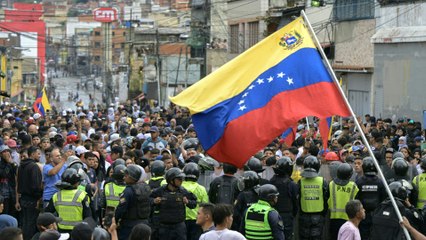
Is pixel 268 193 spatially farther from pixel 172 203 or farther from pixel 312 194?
pixel 312 194

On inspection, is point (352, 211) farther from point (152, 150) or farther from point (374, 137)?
point (374, 137)

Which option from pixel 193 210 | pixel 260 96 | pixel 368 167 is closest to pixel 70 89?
pixel 193 210

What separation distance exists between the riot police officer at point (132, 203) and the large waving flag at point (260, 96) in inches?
82.5

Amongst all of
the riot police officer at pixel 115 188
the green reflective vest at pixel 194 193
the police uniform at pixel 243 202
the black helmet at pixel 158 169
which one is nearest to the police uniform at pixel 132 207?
the riot police officer at pixel 115 188

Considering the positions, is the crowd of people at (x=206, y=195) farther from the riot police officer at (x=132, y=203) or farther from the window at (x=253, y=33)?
the window at (x=253, y=33)

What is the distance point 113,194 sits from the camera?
47.9 ft

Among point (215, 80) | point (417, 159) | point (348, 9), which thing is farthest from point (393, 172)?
point (348, 9)

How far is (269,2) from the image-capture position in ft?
181

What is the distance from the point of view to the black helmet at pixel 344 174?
577 inches

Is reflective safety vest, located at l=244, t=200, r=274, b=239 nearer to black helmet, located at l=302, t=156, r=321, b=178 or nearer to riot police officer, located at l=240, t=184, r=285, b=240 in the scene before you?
riot police officer, located at l=240, t=184, r=285, b=240

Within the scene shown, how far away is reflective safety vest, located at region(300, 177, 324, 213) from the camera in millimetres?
14867

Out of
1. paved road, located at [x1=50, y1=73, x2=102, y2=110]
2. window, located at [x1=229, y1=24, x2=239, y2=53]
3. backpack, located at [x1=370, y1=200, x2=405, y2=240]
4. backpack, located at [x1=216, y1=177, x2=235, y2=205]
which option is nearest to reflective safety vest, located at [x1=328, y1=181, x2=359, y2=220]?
backpack, located at [x1=216, y1=177, x2=235, y2=205]

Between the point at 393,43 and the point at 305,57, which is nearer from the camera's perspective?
the point at 305,57

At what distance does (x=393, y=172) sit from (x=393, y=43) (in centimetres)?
1928
